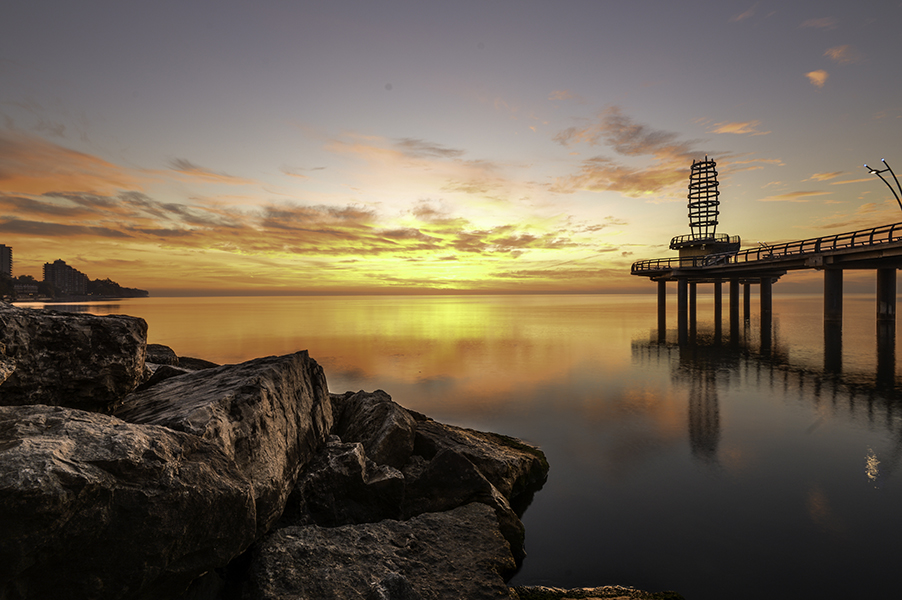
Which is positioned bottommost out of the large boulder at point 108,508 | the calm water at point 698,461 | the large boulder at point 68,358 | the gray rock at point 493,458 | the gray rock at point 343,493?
the calm water at point 698,461

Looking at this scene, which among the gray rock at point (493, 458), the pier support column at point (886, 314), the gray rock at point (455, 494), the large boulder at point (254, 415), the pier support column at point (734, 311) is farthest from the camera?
the pier support column at point (734, 311)

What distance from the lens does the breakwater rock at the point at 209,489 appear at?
Answer: 3.51 m

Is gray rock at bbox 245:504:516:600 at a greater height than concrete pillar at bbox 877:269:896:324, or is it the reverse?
concrete pillar at bbox 877:269:896:324

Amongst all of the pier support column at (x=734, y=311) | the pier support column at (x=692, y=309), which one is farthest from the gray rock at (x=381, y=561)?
the pier support column at (x=692, y=309)

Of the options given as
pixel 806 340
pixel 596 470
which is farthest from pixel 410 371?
pixel 806 340

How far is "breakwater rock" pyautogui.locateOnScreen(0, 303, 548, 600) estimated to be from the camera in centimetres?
351

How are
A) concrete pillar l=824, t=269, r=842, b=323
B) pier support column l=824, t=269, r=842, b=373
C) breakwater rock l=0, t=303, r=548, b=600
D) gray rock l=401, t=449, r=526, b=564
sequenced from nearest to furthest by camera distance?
1. breakwater rock l=0, t=303, r=548, b=600
2. gray rock l=401, t=449, r=526, b=564
3. pier support column l=824, t=269, r=842, b=373
4. concrete pillar l=824, t=269, r=842, b=323

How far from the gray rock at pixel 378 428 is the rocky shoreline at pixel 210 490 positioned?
0.17 feet

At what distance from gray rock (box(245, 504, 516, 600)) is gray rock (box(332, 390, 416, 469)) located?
7.64 ft

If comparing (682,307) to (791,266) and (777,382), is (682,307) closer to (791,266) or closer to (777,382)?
(791,266)

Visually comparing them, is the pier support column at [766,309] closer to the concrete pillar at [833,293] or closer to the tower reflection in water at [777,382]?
the concrete pillar at [833,293]

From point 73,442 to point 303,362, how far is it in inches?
201

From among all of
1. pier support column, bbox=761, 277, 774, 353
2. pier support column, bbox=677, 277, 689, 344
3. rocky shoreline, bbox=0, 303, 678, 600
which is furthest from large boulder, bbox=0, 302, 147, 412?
pier support column, bbox=677, 277, 689, 344

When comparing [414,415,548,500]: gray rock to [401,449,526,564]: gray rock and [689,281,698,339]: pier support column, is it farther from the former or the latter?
[689,281,698,339]: pier support column
